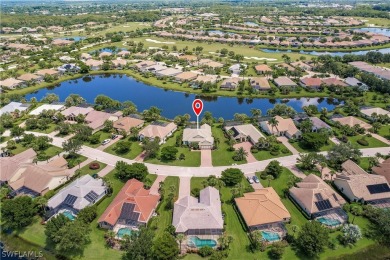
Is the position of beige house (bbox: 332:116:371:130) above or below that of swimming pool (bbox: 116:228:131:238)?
above

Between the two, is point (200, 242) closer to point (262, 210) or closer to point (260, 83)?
point (262, 210)

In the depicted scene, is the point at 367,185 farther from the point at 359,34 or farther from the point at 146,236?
the point at 359,34

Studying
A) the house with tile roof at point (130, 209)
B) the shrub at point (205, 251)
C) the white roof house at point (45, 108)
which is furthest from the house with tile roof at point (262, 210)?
the white roof house at point (45, 108)

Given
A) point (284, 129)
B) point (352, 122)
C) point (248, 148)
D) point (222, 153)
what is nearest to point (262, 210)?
point (222, 153)

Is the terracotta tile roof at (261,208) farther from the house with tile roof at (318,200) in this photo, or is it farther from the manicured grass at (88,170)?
the manicured grass at (88,170)

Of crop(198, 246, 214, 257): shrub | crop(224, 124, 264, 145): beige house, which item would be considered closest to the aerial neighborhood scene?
crop(198, 246, 214, 257): shrub

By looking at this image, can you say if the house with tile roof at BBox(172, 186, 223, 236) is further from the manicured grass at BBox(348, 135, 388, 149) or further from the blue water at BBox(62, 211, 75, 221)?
the manicured grass at BBox(348, 135, 388, 149)

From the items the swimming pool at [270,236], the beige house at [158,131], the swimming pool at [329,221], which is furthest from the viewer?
the beige house at [158,131]

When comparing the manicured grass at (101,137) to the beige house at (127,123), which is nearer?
the manicured grass at (101,137)
